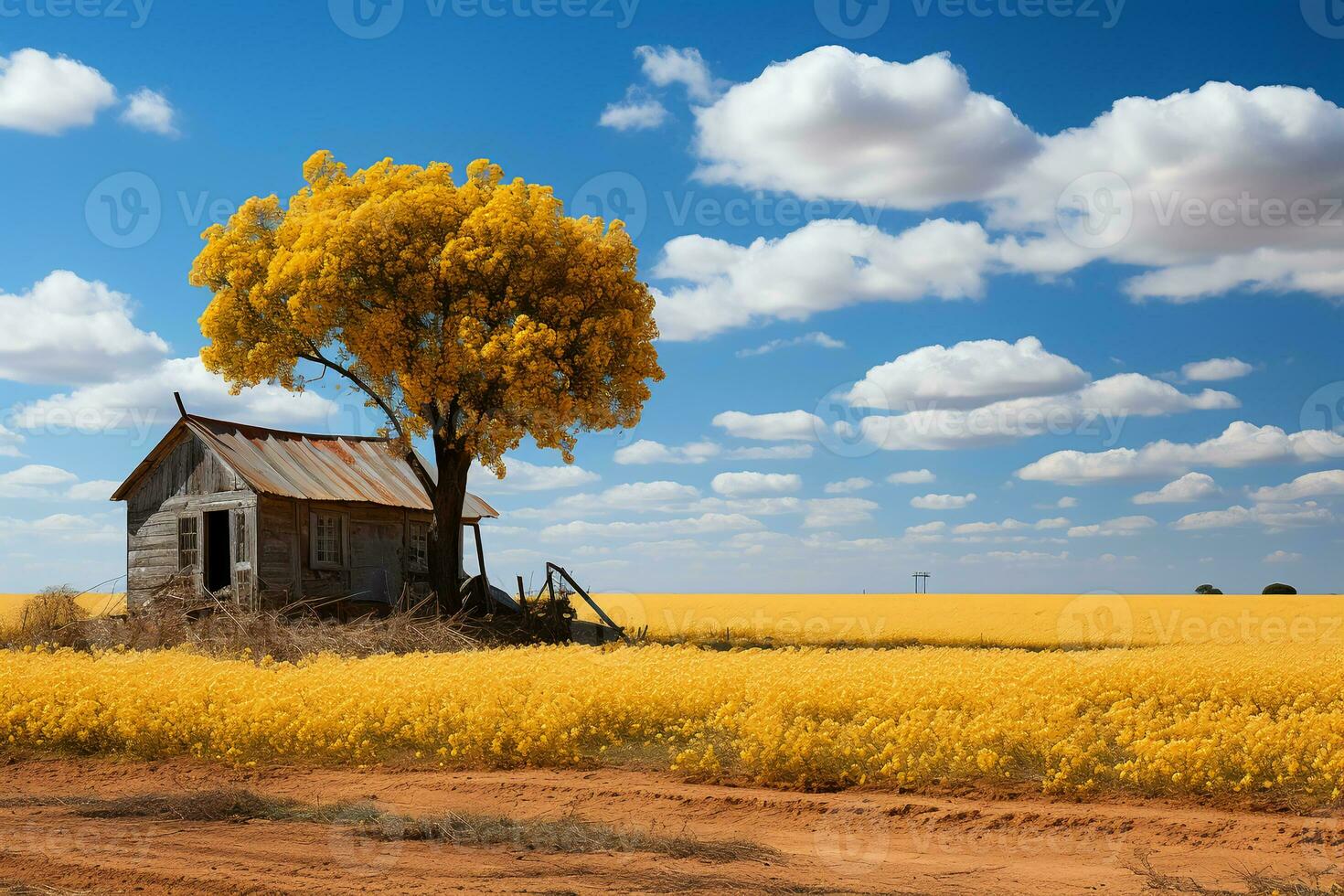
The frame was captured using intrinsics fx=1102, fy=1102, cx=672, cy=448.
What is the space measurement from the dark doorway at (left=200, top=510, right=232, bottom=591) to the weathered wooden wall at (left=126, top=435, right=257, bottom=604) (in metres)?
0.33

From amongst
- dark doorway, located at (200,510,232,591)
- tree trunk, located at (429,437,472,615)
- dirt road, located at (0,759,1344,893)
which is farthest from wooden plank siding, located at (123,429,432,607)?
dirt road, located at (0,759,1344,893)

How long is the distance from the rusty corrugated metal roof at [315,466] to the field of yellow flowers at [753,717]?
1005cm

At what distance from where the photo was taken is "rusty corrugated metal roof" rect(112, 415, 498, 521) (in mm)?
26359

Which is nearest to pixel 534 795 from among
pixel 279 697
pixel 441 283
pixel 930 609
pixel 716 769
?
pixel 716 769

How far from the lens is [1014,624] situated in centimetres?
4488

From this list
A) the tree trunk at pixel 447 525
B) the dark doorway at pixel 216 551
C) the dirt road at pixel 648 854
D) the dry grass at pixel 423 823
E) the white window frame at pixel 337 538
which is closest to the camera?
the dirt road at pixel 648 854

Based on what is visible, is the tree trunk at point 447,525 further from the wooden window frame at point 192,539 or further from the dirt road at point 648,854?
the dirt road at point 648,854

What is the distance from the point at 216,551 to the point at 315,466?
3.45 m

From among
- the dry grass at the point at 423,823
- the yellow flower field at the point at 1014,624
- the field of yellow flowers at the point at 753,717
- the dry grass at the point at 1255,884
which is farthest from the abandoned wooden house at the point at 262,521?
the dry grass at the point at 1255,884

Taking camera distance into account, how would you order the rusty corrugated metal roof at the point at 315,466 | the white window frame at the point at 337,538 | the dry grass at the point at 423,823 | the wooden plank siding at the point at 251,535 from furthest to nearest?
the white window frame at the point at 337,538
the rusty corrugated metal roof at the point at 315,466
the wooden plank siding at the point at 251,535
the dry grass at the point at 423,823

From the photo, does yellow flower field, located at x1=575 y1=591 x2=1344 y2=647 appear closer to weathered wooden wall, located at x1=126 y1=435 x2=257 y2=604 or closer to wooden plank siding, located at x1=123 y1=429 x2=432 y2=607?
wooden plank siding, located at x1=123 y1=429 x2=432 y2=607

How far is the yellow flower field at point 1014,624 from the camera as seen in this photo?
33.8 m

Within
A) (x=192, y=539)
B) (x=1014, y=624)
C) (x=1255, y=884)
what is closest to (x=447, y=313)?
(x=192, y=539)

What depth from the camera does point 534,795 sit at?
10555mm
